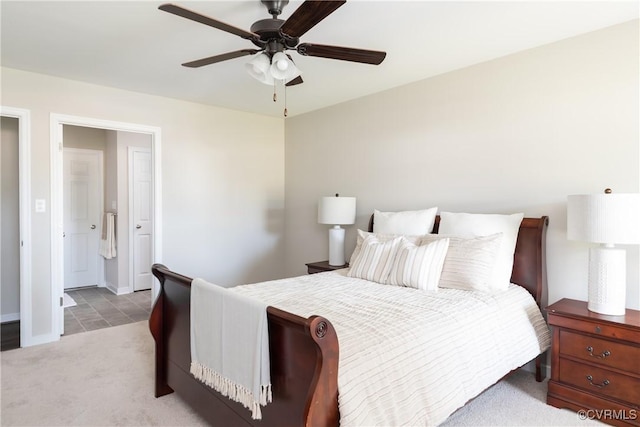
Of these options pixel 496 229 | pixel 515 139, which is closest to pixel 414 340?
pixel 496 229

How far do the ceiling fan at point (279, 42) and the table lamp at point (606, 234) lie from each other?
1.54 meters

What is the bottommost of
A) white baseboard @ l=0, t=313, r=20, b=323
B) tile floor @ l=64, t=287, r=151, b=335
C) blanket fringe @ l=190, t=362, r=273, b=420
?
tile floor @ l=64, t=287, r=151, b=335

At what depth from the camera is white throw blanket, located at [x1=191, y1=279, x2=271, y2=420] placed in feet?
5.22

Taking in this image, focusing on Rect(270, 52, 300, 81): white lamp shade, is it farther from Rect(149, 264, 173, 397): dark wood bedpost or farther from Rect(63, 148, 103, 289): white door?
Rect(63, 148, 103, 289): white door

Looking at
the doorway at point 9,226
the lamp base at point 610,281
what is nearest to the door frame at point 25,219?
the doorway at point 9,226

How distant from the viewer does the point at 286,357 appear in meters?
1.56

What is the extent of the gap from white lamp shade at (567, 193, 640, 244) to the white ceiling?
1.18 m

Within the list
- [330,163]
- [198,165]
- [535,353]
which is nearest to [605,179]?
[535,353]

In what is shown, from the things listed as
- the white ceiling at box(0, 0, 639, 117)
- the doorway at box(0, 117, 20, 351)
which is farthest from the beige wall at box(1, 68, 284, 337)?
the doorway at box(0, 117, 20, 351)

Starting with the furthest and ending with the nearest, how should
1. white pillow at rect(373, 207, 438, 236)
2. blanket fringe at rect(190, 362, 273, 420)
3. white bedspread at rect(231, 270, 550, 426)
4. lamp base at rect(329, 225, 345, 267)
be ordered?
1. lamp base at rect(329, 225, 345, 267)
2. white pillow at rect(373, 207, 438, 236)
3. blanket fringe at rect(190, 362, 273, 420)
4. white bedspread at rect(231, 270, 550, 426)

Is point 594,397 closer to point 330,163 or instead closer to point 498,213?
point 498,213

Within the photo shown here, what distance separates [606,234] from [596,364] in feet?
2.54

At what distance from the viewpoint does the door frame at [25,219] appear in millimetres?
3307

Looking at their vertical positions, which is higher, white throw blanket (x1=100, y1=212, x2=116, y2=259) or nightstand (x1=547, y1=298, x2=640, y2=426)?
→ white throw blanket (x1=100, y1=212, x2=116, y2=259)
